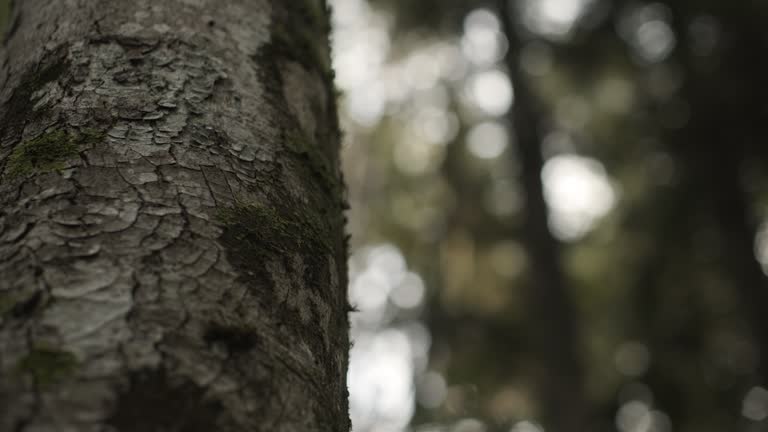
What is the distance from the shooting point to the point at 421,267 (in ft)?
33.3

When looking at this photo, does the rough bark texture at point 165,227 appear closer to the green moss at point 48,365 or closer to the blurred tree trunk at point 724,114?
the green moss at point 48,365

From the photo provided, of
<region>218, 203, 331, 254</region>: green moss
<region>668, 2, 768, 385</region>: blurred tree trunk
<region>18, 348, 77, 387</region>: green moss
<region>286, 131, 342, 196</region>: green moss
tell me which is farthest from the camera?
<region>668, 2, 768, 385</region>: blurred tree trunk

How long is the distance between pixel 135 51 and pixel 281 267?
1.36 ft

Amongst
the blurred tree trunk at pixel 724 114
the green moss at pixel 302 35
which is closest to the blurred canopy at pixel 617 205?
the blurred tree trunk at pixel 724 114

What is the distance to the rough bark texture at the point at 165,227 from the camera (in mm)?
793

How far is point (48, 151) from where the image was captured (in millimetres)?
1009

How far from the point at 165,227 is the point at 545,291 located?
7.06 m

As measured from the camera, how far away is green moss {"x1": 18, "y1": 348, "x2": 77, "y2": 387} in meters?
0.76

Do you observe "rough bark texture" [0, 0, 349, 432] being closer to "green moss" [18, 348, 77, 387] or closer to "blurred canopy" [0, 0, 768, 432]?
"green moss" [18, 348, 77, 387]

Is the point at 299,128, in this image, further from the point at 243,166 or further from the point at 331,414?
the point at 331,414

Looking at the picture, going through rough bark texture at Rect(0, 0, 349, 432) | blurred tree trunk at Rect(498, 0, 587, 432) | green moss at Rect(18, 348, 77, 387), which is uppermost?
blurred tree trunk at Rect(498, 0, 587, 432)

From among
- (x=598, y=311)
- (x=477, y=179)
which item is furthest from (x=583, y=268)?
(x=477, y=179)

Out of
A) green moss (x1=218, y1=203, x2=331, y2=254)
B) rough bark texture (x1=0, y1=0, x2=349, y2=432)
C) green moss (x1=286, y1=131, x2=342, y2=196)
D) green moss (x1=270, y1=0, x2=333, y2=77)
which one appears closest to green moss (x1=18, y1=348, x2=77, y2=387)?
rough bark texture (x1=0, y1=0, x2=349, y2=432)

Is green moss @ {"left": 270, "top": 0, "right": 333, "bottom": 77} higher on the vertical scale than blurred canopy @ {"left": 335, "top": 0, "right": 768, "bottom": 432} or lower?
lower
